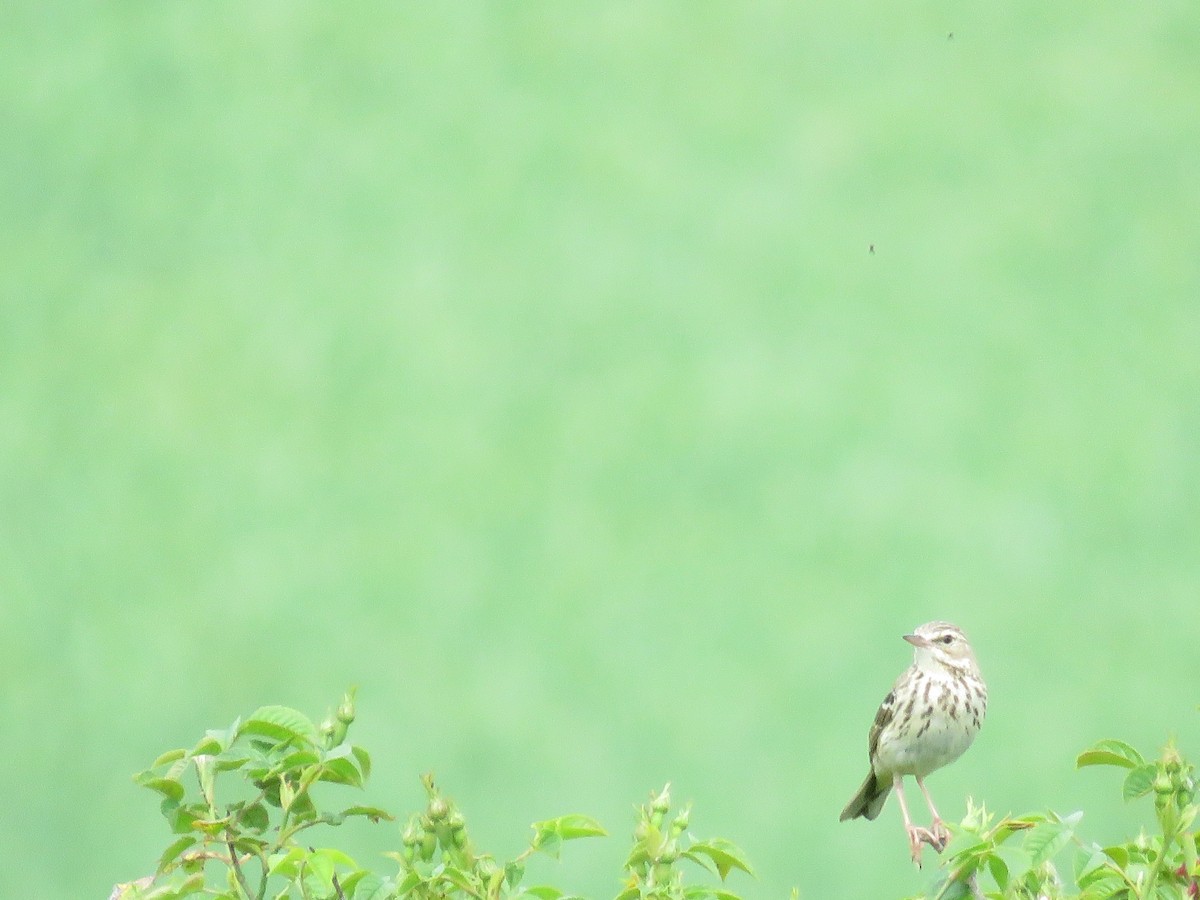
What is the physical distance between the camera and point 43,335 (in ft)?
11.9

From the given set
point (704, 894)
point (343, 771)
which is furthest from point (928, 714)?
point (343, 771)

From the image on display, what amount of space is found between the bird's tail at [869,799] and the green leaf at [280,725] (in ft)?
3.41

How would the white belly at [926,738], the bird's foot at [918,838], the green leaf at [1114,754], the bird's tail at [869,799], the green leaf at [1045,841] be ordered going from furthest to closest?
the bird's tail at [869,799], the white belly at [926,738], the bird's foot at [918,838], the green leaf at [1114,754], the green leaf at [1045,841]

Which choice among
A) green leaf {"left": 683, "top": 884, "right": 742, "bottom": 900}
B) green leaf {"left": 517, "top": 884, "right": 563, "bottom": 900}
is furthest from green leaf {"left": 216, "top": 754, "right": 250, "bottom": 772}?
green leaf {"left": 683, "top": 884, "right": 742, "bottom": 900}

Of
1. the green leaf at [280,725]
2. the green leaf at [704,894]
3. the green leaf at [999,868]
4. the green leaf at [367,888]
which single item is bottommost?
the green leaf at [999,868]

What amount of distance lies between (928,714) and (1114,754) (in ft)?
2.63

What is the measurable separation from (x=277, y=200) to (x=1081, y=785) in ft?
7.35

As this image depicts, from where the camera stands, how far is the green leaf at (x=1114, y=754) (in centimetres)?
108

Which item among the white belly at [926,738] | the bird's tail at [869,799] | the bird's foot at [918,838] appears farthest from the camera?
the bird's tail at [869,799]

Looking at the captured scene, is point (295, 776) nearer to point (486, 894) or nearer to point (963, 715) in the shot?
point (486, 894)

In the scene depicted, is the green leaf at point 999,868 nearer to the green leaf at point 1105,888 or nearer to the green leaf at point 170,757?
the green leaf at point 1105,888

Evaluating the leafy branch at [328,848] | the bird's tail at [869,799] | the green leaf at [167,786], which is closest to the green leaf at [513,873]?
the leafy branch at [328,848]

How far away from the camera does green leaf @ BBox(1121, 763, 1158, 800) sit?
3.43 ft

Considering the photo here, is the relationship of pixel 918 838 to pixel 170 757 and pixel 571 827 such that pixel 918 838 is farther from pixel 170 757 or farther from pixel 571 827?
pixel 170 757
